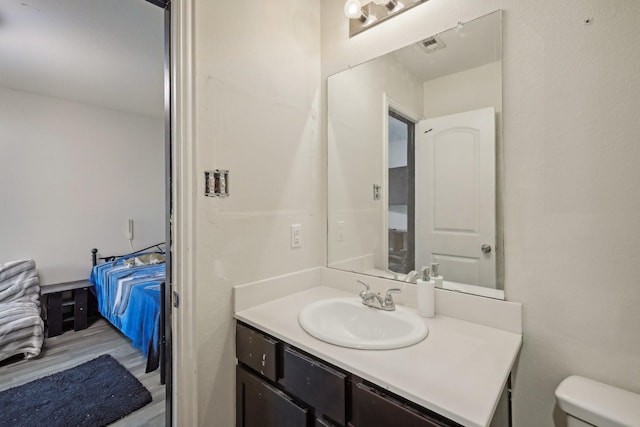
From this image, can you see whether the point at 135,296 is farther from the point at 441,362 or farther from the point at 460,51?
the point at 460,51

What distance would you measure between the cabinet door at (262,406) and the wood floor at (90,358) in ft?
3.08

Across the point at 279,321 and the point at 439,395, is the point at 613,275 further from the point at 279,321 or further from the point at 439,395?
the point at 279,321

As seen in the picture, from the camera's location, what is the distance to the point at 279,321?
1.05 meters

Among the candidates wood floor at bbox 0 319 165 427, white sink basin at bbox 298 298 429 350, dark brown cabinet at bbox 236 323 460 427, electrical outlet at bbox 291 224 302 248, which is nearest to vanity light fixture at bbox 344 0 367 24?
electrical outlet at bbox 291 224 302 248

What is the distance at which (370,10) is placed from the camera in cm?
131

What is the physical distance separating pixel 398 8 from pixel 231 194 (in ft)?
3.48

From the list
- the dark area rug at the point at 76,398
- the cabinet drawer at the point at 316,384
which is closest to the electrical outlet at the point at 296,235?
the cabinet drawer at the point at 316,384

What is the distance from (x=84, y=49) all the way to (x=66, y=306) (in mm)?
Answer: 2489

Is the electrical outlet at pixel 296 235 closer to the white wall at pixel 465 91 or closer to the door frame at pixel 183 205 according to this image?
the door frame at pixel 183 205

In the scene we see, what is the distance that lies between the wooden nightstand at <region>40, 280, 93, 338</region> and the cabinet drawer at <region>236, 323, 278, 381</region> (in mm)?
2782

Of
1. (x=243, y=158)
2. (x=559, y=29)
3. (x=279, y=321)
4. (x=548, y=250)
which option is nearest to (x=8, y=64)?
(x=243, y=158)

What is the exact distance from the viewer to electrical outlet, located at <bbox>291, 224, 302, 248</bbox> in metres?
1.38

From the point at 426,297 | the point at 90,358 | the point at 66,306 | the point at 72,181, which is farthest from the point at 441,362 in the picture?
the point at 72,181

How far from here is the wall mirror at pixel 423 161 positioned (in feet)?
3.43
